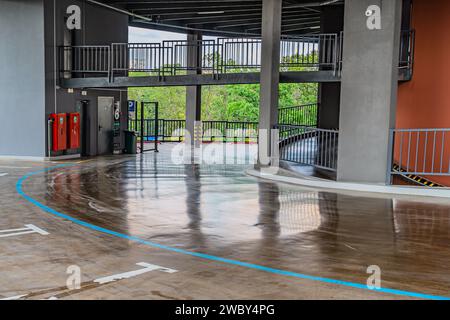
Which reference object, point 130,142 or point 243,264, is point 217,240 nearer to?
point 243,264

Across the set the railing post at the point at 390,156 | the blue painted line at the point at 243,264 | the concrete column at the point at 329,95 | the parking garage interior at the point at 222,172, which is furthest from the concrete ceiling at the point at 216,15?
the blue painted line at the point at 243,264

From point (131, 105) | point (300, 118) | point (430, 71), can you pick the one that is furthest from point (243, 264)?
point (300, 118)

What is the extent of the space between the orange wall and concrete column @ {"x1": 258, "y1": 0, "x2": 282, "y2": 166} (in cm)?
479

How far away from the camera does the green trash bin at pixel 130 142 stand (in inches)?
938

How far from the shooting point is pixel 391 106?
13055 millimetres

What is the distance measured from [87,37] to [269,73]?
9.15 metres

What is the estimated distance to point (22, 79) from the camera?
783 inches

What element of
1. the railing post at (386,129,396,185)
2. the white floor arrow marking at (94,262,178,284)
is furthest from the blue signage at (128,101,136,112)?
the white floor arrow marking at (94,262,178,284)

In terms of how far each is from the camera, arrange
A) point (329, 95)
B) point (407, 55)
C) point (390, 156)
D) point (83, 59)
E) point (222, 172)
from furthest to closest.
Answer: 1. point (329, 95)
2. point (83, 59)
3. point (407, 55)
4. point (222, 172)
5. point (390, 156)

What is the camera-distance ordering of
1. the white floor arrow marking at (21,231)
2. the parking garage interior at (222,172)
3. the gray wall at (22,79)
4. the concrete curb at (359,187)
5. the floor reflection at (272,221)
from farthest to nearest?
the gray wall at (22,79) → the concrete curb at (359,187) → the white floor arrow marking at (21,231) → the floor reflection at (272,221) → the parking garage interior at (222,172)

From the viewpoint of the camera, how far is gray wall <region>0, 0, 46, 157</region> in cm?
1961

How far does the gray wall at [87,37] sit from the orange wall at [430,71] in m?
12.7

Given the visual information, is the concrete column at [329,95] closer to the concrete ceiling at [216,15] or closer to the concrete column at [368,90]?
the concrete ceiling at [216,15]
